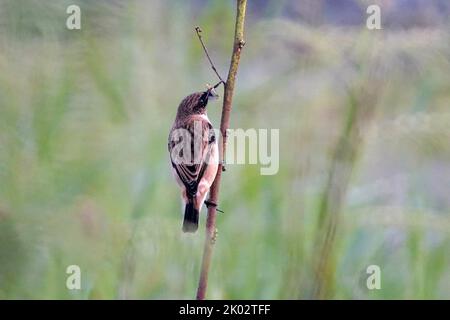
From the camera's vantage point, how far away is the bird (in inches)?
77.5

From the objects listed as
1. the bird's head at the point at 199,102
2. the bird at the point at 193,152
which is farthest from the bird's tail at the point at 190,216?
the bird's head at the point at 199,102

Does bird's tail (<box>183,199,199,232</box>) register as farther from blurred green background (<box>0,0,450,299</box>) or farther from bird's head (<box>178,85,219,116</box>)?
bird's head (<box>178,85,219,116</box>)

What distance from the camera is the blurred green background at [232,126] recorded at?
2.02 m

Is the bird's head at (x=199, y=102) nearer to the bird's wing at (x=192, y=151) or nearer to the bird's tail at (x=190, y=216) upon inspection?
the bird's wing at (x=192, y=151)

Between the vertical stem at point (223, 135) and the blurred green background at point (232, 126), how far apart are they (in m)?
0.03

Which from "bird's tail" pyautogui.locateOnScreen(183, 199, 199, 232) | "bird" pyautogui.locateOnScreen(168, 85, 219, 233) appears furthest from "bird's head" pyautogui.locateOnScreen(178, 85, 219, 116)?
"bird's tail" pyautogui.locateOnScreen(183, 199, 199, 232)

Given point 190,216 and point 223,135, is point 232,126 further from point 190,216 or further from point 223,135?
point 190,216

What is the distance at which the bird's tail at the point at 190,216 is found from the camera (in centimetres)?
200

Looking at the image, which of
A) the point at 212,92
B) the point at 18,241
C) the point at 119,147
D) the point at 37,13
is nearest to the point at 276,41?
the point at 212,92

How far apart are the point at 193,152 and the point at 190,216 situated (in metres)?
0.19

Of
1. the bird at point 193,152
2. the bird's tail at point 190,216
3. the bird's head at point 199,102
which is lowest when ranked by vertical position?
the bird's tail at point 190,216

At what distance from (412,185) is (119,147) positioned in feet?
2.87

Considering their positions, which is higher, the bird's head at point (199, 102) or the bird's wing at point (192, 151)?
the bird's head at point (199, 102)
